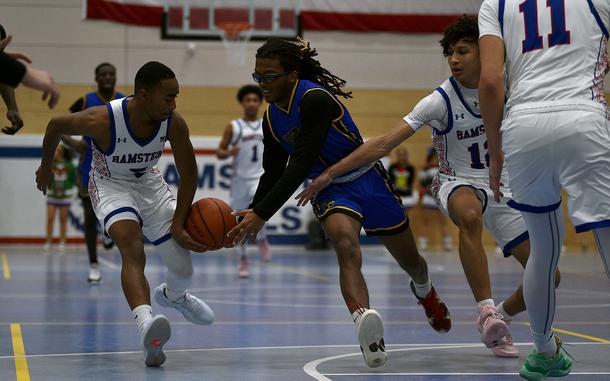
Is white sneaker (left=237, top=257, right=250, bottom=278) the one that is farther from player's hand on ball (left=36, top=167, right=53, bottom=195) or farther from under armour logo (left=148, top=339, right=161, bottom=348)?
under armour logo (left=148, top=339, right=161, bottom=348)

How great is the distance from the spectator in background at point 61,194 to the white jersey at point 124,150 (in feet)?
37.6

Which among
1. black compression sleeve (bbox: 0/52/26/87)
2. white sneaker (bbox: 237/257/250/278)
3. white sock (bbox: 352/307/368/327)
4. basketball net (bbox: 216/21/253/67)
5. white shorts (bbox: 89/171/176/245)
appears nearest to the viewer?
black compression sleeve (bbox: 0/52/26/87)

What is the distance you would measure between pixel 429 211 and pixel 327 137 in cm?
1429

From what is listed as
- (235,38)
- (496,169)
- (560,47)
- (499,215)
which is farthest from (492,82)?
(235,38)

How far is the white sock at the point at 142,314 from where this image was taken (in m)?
5.76

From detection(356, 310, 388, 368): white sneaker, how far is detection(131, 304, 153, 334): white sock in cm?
132

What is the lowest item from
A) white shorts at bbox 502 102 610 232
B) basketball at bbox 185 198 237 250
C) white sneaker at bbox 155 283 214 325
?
white sneaker at bbox 155 283 214 325

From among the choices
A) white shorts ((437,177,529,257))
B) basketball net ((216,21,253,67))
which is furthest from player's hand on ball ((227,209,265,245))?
basketball net ((216,21,253,67))

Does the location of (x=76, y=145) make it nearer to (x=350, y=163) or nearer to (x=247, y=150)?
(x=247, y=150)

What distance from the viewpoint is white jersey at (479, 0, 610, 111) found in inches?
174

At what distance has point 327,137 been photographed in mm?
5902

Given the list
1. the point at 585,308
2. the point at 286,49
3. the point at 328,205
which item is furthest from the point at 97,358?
the point at 585,308

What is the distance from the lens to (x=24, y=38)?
19.8 m

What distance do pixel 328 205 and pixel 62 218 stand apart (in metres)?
13.0
